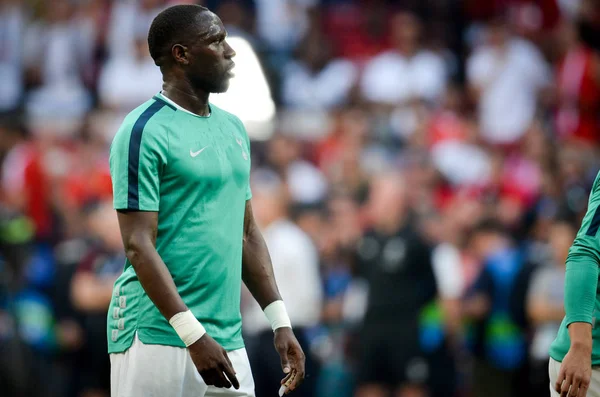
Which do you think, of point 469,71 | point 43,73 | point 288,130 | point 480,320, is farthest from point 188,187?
point 43,73

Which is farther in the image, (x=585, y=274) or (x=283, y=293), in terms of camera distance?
(x=283, y=293)

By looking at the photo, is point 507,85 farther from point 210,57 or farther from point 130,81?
point 210,57

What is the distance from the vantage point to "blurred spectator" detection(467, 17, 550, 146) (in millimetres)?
13359

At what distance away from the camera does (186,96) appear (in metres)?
4.56

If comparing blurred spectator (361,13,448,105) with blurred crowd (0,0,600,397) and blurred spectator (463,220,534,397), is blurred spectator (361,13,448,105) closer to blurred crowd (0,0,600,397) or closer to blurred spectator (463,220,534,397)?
blurred crowd (0,0,600,397)

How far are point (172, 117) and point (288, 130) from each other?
8.88m

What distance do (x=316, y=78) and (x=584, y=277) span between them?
10281 millimetres

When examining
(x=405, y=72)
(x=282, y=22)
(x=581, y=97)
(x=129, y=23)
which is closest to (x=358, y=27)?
(x=282, y=22)

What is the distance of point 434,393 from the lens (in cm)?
1009

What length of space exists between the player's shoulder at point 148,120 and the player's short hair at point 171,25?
24 cm

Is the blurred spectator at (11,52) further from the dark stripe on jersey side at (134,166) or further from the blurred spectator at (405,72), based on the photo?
the dark stripe on jersey side at (134,166)

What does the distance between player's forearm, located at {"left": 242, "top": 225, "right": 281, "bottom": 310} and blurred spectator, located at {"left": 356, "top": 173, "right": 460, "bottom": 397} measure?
17.9 ft

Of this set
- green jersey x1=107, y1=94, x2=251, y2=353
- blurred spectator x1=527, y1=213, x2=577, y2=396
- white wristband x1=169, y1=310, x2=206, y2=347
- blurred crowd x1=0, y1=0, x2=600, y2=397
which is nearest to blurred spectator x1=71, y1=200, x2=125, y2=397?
blurred crowd x1=0, y1=0, x2=600, y2=397

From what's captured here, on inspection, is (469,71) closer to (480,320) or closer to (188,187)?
(480,320)
